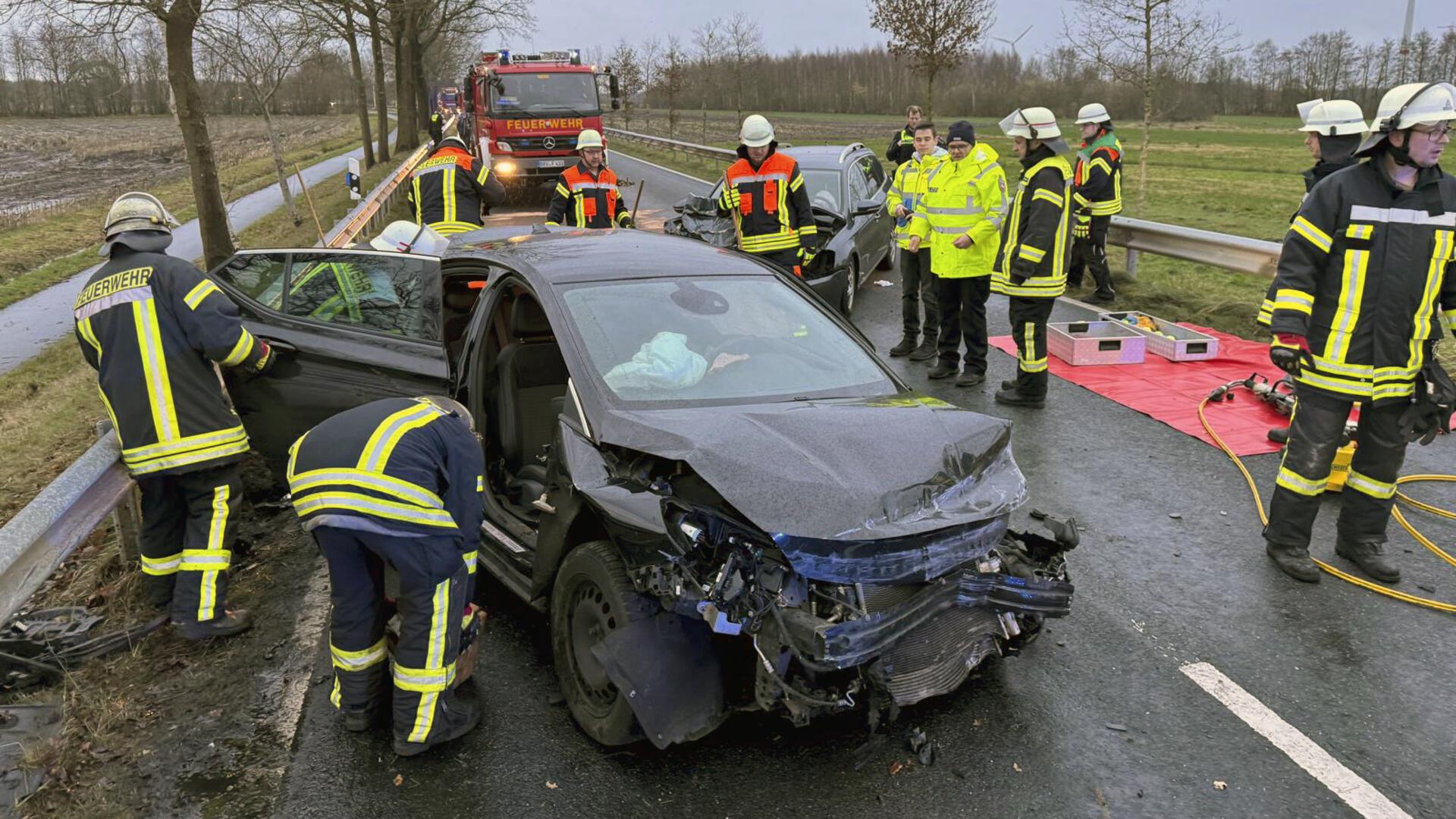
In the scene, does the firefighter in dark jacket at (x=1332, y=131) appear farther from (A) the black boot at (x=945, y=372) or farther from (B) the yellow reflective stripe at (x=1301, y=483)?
(A) the black boot at (x=945, y=372)

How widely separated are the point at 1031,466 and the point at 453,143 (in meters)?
6.37

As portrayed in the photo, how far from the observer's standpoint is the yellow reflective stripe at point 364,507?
307 cm

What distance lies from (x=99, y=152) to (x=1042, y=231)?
41.8 m

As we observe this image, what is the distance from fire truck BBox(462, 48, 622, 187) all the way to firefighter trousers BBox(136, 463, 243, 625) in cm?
1424

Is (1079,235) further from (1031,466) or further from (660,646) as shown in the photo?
(660,646)

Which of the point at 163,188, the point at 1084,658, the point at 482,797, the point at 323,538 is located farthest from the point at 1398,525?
the point at 163,188

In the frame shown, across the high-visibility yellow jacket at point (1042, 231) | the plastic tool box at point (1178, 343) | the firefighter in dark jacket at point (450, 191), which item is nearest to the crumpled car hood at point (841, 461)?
the high-visibility yellow jacket at point (1042, 231)

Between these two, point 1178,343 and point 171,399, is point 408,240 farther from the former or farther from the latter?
point 1178,343

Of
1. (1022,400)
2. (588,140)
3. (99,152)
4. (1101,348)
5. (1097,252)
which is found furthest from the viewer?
(99,152)

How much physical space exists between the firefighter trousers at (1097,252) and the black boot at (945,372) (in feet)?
9.44

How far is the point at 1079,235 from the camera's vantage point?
10047 millimetres

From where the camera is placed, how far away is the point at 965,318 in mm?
7676

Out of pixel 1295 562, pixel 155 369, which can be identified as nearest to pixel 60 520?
pixel 155 369

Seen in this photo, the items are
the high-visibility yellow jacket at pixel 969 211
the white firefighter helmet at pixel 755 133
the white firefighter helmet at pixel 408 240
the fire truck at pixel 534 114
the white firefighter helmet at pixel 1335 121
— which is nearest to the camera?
the white firefighter helmet at pixel 408 240
